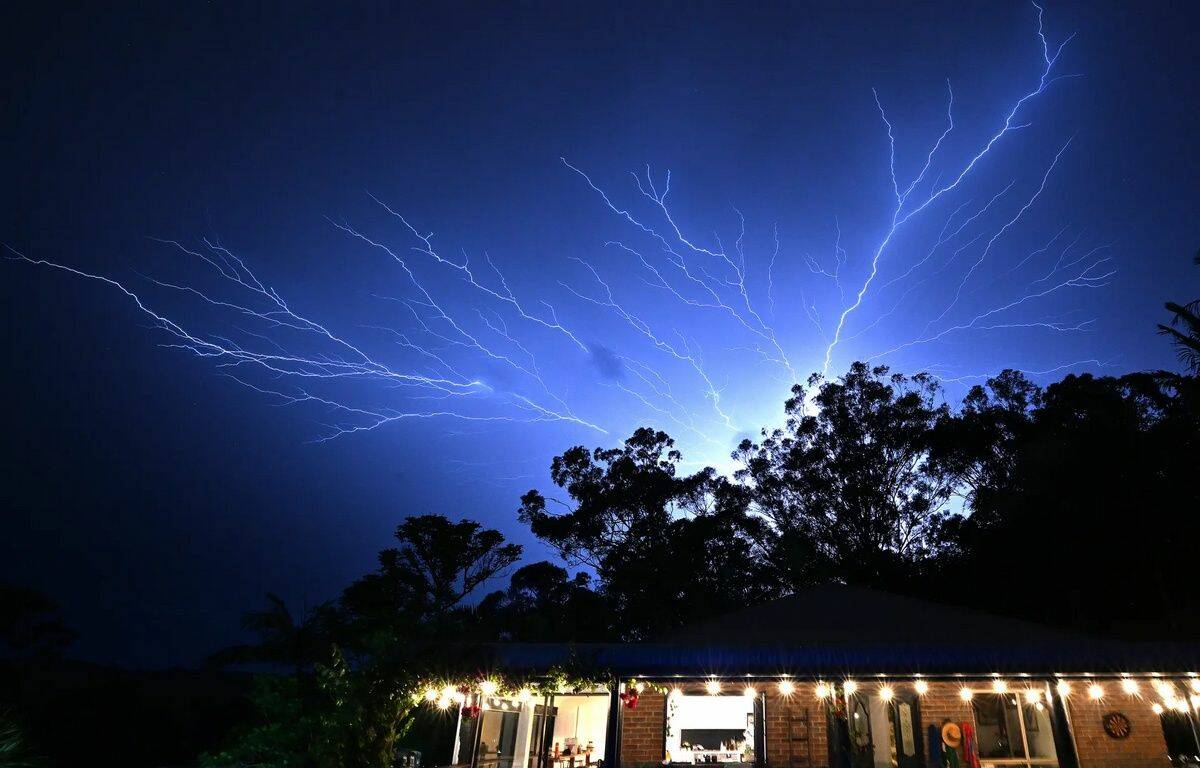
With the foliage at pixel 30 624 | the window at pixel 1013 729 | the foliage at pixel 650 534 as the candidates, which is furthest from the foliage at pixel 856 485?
the foliage at pixel 30 624

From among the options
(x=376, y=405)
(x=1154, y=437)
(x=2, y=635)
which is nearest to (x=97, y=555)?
(x=2, y=635)

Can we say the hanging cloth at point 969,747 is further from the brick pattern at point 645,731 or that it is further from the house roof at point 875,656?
the brick pattern at point 645,731

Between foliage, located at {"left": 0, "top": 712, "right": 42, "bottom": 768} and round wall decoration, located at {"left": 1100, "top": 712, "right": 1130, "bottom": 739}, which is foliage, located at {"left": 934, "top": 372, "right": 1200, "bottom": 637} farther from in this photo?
foliage, located at {"left": 0, "top": 712, "right": 42, "bottom": 768}

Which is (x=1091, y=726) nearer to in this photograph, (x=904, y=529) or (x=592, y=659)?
(x=592, y=659)

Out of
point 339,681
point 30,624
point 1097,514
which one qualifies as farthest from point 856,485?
point 30,624

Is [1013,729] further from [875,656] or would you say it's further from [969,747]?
[875,656]

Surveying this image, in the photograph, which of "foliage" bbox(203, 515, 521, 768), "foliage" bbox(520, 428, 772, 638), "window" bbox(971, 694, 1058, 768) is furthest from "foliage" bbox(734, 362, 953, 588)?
"foliage" bbox(203, 515, 521, 768)
